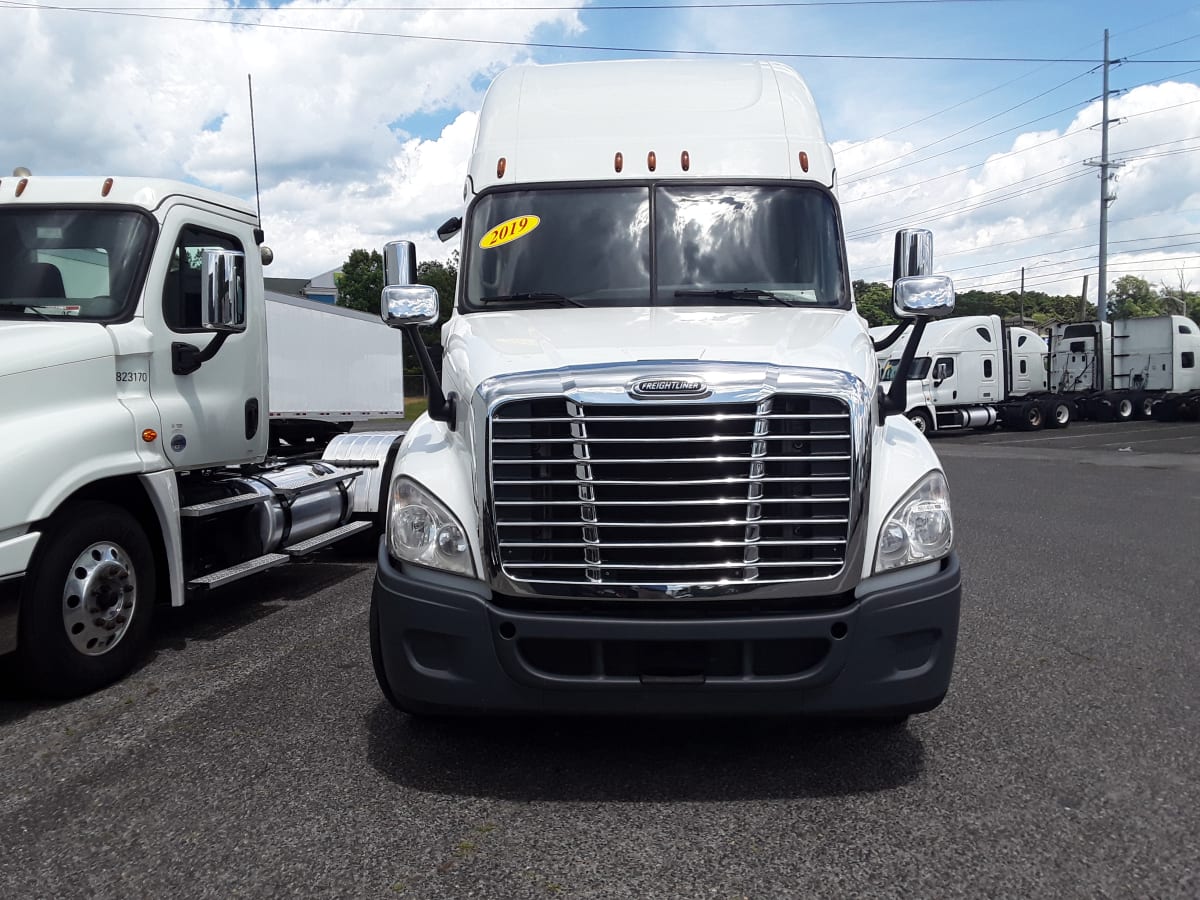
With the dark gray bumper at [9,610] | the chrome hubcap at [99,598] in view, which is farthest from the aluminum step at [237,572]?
the dark gray bumper at [9,610]

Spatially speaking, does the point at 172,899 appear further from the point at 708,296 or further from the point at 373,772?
the point at 708,296

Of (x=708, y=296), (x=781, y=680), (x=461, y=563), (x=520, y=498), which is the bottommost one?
(x=781, y=680)

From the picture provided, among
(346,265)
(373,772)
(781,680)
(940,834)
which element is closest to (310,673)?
(373,772)

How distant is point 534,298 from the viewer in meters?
4.85

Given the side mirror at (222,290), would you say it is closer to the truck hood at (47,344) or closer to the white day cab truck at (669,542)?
the truck hood at (47,344)

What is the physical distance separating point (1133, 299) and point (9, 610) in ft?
446

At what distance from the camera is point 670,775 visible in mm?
3867

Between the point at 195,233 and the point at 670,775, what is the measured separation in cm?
441

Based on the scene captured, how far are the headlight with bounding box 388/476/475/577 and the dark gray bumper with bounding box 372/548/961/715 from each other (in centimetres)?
8

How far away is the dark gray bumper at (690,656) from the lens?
352cm

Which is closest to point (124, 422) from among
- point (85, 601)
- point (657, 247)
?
point (85, 601)

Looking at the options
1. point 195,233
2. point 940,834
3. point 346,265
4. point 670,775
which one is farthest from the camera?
point 346,265

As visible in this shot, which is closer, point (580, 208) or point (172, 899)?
point (172, 899)

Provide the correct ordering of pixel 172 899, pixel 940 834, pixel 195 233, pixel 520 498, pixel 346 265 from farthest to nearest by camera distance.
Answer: pixel 346 265 → pixel 195 233 → pixel 520 498 → pixel 940 834 → pixel 172 899
